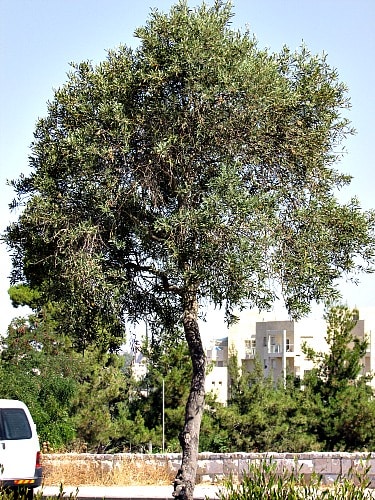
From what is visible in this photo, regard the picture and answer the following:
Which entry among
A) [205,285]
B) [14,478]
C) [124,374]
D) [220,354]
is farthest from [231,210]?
[220,354]

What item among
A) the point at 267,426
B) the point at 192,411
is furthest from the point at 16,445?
the point at 267,426

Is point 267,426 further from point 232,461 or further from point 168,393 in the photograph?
point 232,461

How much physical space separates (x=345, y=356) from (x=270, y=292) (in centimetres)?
1343

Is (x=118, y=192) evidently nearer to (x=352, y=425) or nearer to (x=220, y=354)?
(x=352, y=425)

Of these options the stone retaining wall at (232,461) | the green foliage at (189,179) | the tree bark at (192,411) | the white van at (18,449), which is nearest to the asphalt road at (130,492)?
the stone retaining wall at (232,461)

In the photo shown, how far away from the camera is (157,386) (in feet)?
88.8

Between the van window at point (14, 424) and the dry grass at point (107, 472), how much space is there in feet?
14.1

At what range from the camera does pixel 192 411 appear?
578 inches

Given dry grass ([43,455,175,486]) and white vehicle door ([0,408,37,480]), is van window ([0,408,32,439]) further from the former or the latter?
dry grass ([43,455,175,486])

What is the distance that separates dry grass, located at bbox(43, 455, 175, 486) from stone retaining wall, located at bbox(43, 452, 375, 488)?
0.03 m

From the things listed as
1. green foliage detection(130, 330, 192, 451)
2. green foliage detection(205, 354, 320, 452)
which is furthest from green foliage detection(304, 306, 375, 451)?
green foliage detection(130, 330, 192, 451)

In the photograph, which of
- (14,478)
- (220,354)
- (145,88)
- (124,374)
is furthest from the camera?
(220,354)

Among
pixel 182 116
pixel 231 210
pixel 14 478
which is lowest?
pixel 14 478

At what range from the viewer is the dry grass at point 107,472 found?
1992cm
